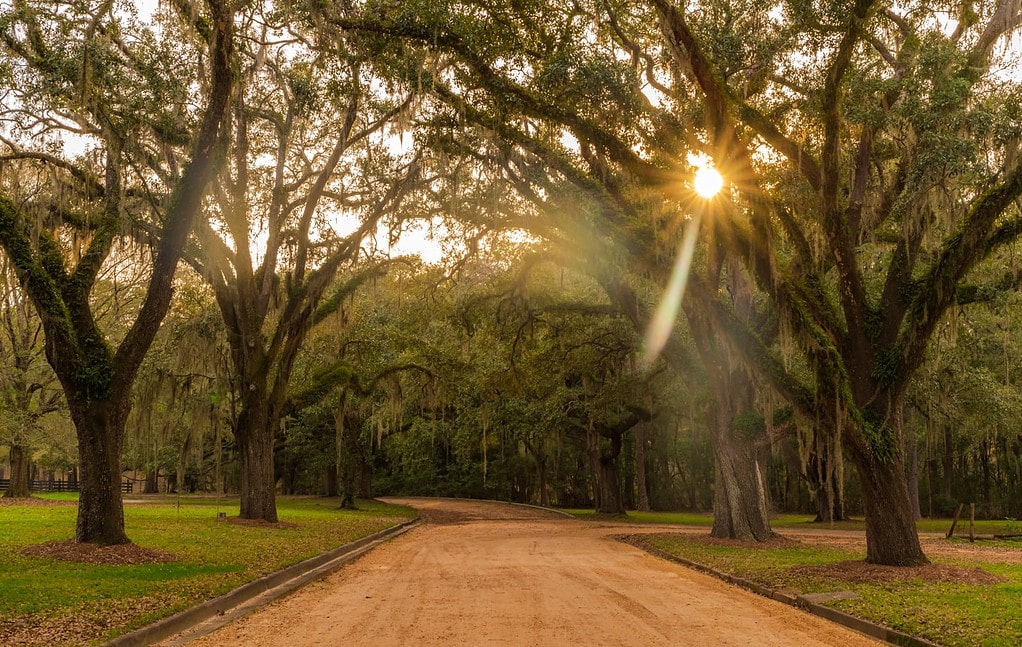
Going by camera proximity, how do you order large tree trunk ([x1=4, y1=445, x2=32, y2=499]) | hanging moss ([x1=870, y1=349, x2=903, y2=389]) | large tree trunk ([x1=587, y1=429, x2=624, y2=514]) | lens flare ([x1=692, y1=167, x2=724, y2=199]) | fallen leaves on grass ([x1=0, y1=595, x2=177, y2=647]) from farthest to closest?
1. large tree trunk ([x1=587, y1=429, x2=624, y2=514])
2. large tree trunk ([x1=4, y1=445, x2=32, y2=499])
3. lens flare ([x1=692, y1=167, x2=724, y2=199])
4. hanging moss ([x1=870, y1=349, x2=903, y2=389])
5. fallen leaves on grass ([x1=0, y1=595, x2=177, y2=647])

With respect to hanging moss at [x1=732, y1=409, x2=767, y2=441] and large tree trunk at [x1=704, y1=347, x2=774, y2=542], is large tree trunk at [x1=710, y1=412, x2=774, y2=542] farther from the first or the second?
hanging moss at [x1=732, y1=409, x2=767, y2=441]

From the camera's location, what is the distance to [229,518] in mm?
23469

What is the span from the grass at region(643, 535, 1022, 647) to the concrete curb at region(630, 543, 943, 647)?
130mm

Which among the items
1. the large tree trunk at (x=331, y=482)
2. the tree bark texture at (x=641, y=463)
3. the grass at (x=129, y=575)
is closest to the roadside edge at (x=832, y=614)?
the grass at (x=129, y=575)

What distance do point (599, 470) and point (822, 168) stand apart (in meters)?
28.6

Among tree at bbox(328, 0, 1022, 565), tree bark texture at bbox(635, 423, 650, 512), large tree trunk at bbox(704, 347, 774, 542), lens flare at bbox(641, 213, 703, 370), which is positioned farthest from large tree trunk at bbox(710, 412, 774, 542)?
tree bark texture at bbox(635, 423, 650, 512)

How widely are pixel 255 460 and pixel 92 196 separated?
9.21 meters

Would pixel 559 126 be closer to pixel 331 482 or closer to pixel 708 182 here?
pixel 708 182

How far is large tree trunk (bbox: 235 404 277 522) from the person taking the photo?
75.6 ft

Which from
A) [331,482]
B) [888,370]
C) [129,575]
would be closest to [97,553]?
[129,575]

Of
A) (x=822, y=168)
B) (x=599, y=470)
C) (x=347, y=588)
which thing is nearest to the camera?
(x=347, y=588)

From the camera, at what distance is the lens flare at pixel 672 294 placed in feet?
51.2

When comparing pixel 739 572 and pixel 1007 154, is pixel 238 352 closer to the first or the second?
pixel 739 572

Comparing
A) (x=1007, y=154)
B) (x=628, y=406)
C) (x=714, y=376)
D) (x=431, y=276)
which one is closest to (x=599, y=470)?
(x=628, y=406)
